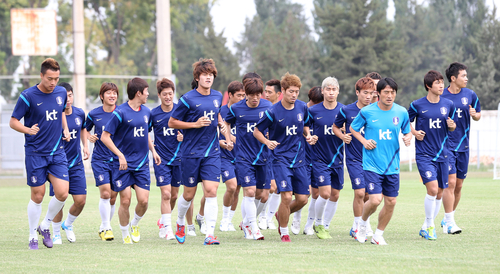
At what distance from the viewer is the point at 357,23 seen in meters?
47.5

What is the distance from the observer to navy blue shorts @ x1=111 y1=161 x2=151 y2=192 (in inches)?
347

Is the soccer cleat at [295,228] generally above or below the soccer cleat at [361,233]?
below

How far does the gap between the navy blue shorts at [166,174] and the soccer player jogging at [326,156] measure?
206 cm

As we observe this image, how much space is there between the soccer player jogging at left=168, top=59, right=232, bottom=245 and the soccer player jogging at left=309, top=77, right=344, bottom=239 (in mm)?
1679

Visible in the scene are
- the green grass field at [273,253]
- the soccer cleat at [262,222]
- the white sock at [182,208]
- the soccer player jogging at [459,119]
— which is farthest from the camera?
the soccer cleat at [262,222]

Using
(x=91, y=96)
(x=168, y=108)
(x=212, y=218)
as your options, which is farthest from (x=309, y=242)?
(x=91, y=96)

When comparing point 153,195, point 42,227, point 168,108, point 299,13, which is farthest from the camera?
point 299,13

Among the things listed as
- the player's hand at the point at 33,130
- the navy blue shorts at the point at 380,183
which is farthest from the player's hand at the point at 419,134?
the player's hand at the point at 33,130

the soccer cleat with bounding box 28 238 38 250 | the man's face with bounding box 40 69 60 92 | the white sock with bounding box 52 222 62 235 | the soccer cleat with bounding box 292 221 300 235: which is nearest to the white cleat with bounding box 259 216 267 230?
the soccer cleat with bounding box 292 221 300 235

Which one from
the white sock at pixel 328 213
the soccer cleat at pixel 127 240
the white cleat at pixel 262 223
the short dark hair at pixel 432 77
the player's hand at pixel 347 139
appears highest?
the short dark hair at pixel 432 77

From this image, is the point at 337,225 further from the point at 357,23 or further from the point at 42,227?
the point at 357,23

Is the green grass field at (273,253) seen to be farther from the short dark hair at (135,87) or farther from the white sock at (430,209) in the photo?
the short dark hair at (135,87)

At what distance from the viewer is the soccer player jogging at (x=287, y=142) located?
28.8 feet

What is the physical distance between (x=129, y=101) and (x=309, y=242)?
3048 mm
